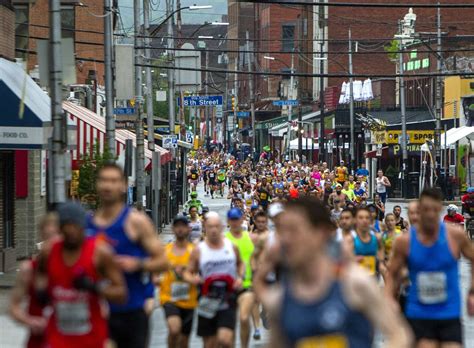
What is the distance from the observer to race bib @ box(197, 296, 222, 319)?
13.2 meters

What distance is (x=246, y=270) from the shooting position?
48.4 feet

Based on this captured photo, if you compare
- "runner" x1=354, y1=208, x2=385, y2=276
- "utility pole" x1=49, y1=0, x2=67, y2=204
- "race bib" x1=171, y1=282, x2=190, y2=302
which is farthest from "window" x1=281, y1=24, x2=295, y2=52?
"race bib" x1=171, y1=282, x2=190, y2=302

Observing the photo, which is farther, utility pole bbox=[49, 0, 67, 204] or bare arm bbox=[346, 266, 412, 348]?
utility pole bbox=[49, 0, 67, 204]

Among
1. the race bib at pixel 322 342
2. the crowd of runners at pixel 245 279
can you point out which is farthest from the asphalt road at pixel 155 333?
the race bib at pixel 322 342

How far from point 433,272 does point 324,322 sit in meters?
4.04

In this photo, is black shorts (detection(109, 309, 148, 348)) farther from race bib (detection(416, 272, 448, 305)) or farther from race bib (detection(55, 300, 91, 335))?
race bib (detection(416, 272, 448, 305))

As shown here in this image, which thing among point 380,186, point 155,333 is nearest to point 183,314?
point 155,333

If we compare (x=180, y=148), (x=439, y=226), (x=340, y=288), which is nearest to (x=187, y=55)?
(x=180, y=148)

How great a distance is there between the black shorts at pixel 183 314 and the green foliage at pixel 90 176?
13.6m

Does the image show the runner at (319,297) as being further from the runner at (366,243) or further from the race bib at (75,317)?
the runner at (366,243)

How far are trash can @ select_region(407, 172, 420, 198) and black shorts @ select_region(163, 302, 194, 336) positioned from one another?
49802 millimetres

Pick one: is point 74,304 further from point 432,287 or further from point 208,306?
point 208,306

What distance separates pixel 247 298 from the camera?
580 inches

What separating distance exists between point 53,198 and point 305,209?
37.3 ft
